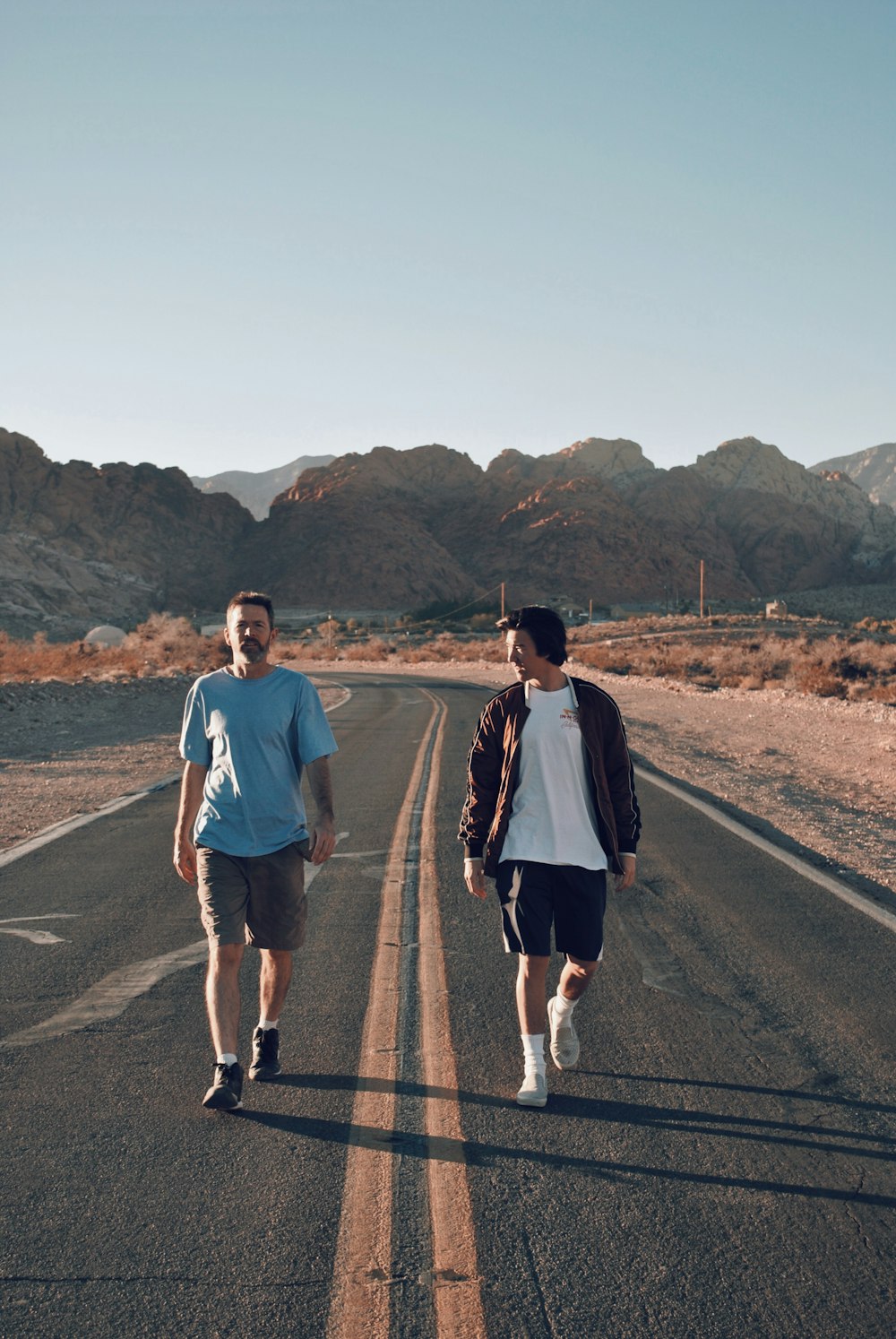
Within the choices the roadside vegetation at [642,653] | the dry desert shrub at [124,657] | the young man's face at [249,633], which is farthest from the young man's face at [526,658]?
the roadside vegetation at [642,653]

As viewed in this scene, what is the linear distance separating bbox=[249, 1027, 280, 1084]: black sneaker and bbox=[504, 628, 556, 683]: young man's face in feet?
6.04

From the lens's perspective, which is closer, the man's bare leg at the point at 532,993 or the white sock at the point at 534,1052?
the white sock at the point at 534,1052

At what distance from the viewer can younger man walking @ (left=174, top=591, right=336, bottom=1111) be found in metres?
4.52

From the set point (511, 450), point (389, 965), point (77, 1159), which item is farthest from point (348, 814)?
point (511, 450)

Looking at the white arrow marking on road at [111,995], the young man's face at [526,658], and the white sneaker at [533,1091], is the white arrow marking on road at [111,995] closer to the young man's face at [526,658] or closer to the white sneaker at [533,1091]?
the white sneaker at [533,1091]

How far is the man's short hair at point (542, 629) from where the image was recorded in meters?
4.45

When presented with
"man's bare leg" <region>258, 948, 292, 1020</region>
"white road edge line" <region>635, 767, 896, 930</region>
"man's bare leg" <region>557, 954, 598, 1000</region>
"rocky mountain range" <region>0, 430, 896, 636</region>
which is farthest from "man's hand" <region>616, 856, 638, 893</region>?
"rocky mountain range" <region>0, 430, 896, 636</region>

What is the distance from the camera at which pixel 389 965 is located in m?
6.01

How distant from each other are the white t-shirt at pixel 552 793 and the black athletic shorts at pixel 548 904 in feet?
0.18

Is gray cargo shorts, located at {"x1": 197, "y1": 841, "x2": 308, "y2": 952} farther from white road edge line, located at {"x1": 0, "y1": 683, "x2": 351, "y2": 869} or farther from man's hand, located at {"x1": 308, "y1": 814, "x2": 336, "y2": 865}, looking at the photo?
white road edge line, located at {"x1": 0, "y1": 683, "x2": 351, "y2": 869}

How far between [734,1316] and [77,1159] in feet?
7.35

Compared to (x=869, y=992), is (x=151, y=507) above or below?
above

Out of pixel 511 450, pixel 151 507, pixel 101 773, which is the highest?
pixel 511 450

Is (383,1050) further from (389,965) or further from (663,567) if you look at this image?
(663,567)
